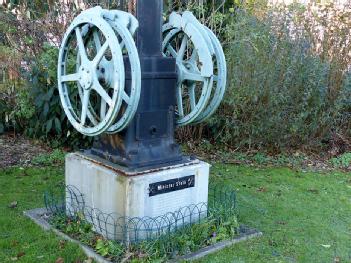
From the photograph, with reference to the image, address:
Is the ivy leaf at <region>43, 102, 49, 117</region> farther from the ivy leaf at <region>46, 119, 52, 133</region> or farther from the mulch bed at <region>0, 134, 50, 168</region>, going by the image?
the mulch bed at <region>0, 134, 50, 168</region>

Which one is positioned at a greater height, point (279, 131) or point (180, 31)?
point (180, 31)

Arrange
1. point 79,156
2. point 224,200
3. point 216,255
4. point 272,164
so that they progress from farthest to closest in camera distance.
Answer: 1. point 272,164
2. point 224,200
3. point 79,156
4. point 216,255

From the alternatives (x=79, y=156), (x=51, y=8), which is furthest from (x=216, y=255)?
(x=51, y=8)

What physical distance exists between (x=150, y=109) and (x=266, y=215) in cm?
195

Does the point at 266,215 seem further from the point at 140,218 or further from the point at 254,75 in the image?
the point at 254,75

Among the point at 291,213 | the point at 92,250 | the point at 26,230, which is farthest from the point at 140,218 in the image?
the point at 291,213

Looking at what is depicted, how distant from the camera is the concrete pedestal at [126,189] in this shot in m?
4.09

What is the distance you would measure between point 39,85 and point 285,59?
3.95m

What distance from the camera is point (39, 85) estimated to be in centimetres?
757

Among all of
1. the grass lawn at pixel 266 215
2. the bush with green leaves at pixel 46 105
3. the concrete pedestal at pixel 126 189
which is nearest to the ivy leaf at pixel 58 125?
the bush with green leaves at pixel 46 105

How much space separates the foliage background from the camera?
24.9ft

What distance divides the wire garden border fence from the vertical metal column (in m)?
0.49

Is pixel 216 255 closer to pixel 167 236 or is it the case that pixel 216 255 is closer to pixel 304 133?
pixel 167 236

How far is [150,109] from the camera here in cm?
433
